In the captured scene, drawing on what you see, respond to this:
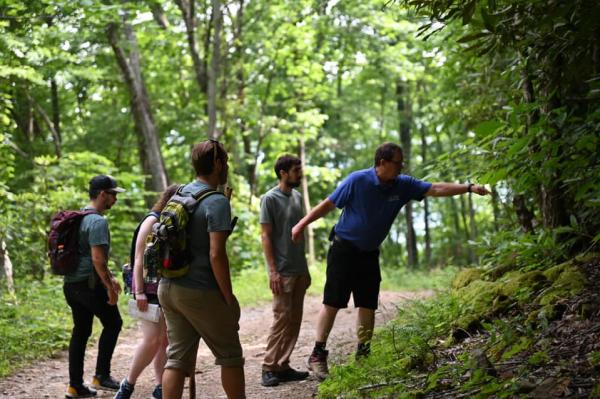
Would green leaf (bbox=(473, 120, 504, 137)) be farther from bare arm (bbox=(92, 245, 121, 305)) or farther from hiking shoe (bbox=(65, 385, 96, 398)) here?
hiking shoe (bbox=(65, 385, 96, 398))

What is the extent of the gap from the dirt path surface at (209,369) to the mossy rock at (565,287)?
7.18 feet

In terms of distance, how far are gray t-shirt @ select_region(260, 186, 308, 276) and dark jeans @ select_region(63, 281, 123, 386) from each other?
1.91m

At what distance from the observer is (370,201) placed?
6.24 m

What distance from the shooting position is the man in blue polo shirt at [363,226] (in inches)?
245

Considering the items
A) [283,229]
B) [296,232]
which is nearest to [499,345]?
[296,232]

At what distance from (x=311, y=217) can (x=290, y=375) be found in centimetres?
172

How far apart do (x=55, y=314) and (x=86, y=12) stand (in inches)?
202

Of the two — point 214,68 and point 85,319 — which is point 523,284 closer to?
point 85,319

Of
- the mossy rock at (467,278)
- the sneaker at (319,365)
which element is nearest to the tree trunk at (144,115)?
the mossy rock at (467,278)

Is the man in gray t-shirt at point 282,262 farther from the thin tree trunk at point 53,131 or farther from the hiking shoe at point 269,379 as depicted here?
the thin tree trunk at point 53,131

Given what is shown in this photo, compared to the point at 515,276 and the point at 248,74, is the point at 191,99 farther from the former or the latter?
the point at 515,276

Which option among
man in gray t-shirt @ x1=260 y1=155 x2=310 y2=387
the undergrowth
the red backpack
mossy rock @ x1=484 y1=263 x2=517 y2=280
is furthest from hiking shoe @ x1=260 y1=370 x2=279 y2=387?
mossy rock @ x1=484 y1=263 x2=517 y2=280

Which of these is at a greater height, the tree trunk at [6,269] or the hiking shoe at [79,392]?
the tree trunk at [6,269]

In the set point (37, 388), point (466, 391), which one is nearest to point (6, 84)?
point (37, 388)
